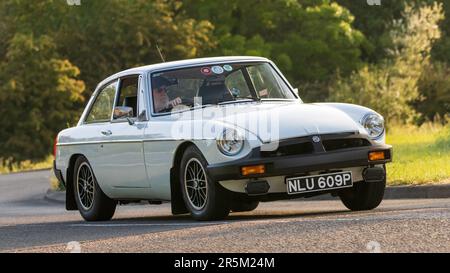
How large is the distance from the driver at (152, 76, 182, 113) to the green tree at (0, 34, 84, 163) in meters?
40.7

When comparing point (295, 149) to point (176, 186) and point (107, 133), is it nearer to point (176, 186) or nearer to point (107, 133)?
point (176, 186)

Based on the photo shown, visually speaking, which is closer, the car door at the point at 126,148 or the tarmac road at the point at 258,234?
the tarmac road at the point at 258,234

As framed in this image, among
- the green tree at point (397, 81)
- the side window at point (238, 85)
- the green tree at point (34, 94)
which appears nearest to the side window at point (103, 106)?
the side window at point (238, 85)

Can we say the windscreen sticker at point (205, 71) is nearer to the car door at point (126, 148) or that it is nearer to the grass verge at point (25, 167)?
the car door at point (126, 148)

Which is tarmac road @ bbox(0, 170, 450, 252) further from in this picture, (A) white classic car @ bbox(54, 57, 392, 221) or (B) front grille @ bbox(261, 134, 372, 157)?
(B) front grille @ bbox(261, 134, 372, 157)

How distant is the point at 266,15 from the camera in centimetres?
6038

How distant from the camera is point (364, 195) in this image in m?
12.5

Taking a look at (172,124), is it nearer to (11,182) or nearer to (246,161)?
(246,161)

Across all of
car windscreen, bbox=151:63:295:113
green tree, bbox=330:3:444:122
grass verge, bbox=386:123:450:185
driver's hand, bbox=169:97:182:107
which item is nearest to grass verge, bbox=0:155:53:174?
green tree, bbox=330:3:444:122

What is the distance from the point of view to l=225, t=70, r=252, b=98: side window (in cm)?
1311

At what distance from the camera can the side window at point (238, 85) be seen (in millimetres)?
13109

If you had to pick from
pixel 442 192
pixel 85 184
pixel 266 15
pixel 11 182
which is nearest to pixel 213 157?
pixel 85 184

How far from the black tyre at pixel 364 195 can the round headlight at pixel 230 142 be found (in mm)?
1556

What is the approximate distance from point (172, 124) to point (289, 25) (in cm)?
5139
